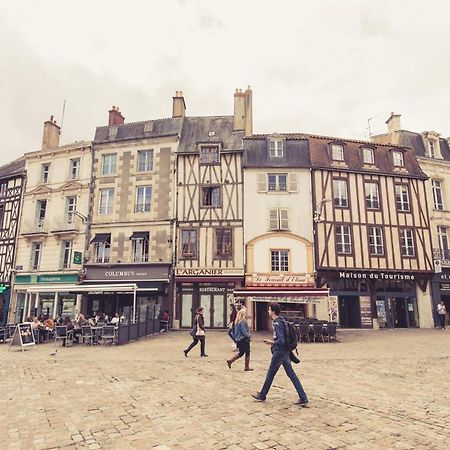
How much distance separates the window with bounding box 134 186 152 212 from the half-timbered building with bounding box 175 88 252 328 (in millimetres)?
1786

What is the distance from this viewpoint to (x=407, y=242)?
1930 cm

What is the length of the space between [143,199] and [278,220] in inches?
304

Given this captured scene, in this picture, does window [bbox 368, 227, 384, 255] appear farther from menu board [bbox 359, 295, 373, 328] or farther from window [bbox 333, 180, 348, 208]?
menu board [bbox 359, 295, 373, 328]

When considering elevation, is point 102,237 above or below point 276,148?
below

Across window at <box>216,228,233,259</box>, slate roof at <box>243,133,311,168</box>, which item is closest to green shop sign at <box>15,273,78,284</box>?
window at <box>216,228,233,259</box>

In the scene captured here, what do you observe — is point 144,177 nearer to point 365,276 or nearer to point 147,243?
point 147,243

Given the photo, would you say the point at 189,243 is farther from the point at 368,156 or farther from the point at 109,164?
the point at 368,156

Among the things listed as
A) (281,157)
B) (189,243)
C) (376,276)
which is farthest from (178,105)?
(376,276)

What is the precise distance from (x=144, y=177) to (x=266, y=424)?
57.9 feet

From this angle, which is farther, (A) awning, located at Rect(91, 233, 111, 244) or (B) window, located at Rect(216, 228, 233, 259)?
(A) awning, located at Rect(91, 233, 111, 244)

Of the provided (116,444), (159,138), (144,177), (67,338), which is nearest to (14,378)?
(116,444)

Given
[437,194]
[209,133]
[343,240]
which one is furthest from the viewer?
[437,194]

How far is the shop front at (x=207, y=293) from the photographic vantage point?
18031mm

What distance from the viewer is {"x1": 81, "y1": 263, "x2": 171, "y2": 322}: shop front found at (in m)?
18.4
